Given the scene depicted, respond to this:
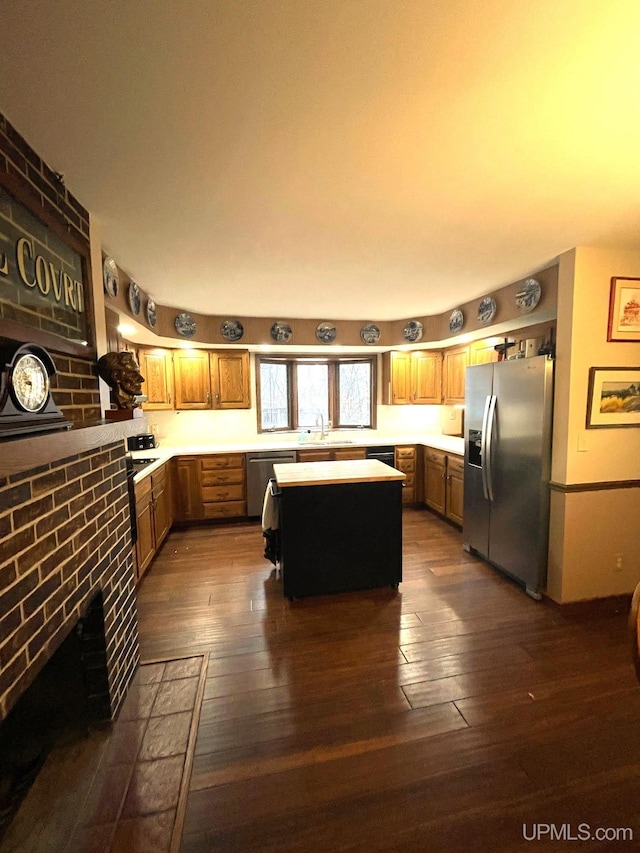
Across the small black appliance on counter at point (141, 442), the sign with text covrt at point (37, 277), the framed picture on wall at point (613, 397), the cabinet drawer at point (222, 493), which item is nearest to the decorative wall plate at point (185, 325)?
the small black appliance on counter at point (141, 442)

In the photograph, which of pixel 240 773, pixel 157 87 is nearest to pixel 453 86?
pixel 157 87

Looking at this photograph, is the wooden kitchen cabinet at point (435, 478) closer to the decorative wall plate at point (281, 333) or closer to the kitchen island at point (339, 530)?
the kitchen island at point (339, 530)

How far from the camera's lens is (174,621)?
7.72 feet

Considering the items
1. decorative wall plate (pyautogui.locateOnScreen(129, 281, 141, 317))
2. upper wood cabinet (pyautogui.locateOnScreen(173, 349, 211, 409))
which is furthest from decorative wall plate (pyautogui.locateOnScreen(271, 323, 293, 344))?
decorative wall plate (pyautogui.locateOnScreen(129, 281, 141, 317))

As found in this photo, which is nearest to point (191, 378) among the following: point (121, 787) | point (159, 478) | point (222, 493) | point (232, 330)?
point (232, 330)

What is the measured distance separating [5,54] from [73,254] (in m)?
0.78

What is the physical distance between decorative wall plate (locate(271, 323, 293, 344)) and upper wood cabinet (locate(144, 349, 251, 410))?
42 centimetres

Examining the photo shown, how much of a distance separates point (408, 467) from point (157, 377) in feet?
10.7

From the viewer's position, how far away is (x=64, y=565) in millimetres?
1271

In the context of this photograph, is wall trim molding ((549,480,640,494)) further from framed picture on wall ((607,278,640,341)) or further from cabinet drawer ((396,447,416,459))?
cabinet drawer ((396,447,416,459))

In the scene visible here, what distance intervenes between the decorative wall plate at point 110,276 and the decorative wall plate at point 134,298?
0.38 meters

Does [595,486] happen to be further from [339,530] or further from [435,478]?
[435,478]

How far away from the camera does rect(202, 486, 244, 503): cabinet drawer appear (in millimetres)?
4062

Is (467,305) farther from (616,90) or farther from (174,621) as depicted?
(174,621)
